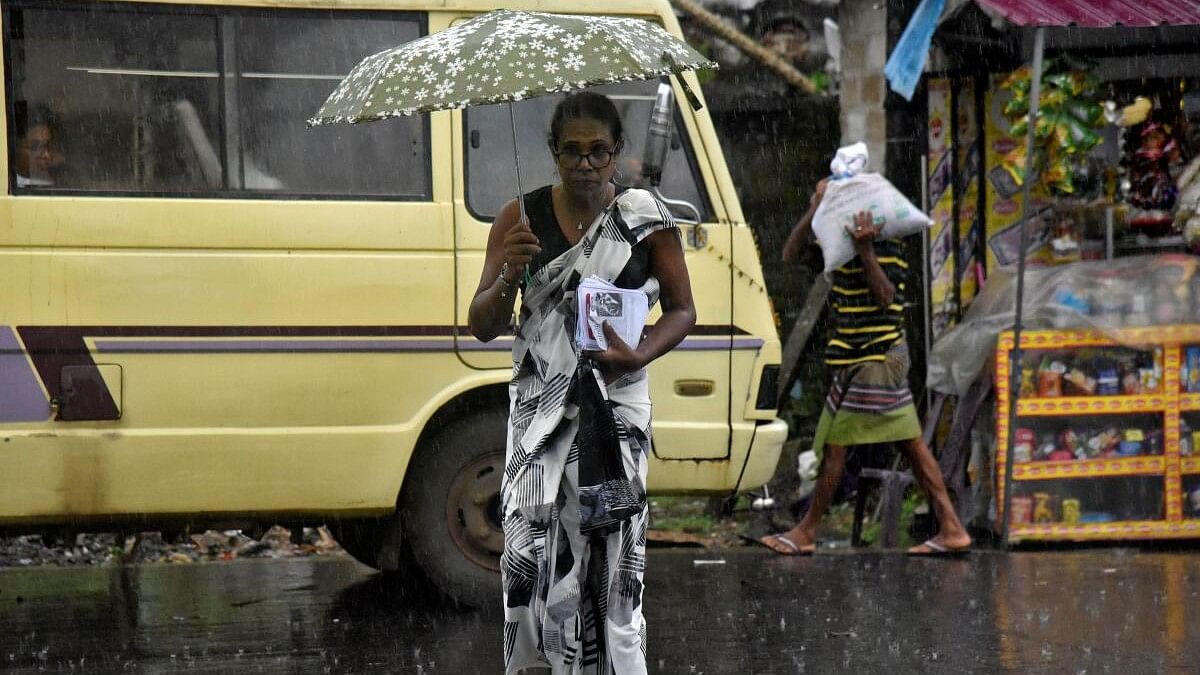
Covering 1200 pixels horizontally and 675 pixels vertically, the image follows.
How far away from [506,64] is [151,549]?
5298mm

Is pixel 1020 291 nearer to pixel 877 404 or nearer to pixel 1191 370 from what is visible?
pixel 877 404

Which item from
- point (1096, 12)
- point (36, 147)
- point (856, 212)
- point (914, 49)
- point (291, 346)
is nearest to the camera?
point (36, 147)

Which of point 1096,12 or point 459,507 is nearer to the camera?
point 459,507

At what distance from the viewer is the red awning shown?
777 centimetres

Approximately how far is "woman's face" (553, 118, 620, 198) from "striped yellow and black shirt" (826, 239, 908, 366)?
380cm

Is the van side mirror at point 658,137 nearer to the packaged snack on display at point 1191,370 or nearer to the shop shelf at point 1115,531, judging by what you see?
the shop shelf at point 1115,531

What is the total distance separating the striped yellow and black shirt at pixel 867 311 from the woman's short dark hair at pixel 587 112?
3.81 m

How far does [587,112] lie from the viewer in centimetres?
429

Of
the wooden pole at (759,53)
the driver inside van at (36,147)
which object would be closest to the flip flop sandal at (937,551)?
the driver inside van at (36,147)

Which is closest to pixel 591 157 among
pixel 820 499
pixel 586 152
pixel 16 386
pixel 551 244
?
pixel 586 152

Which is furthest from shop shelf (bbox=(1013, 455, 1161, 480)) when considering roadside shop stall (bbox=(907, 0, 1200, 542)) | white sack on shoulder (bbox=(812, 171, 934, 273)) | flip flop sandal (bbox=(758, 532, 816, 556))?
white sack on shoulder (bbox=(812, 171, 934, 273))

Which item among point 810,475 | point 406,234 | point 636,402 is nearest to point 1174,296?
point 810,475

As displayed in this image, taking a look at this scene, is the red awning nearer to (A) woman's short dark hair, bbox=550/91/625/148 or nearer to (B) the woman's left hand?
(A) woman's short dark hair, bbox=550/91/625/148

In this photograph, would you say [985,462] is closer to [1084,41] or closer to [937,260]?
[937,260]
